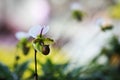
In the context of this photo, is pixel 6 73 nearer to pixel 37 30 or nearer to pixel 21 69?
pixel 21 69

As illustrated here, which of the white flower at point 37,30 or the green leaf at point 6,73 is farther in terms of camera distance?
the green leaf at point 6,73

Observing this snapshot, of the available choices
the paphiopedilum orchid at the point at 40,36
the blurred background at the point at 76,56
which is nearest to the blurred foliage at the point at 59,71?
the blurred background at the point at 76,56

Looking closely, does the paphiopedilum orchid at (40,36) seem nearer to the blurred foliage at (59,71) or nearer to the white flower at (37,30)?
the white flower at (37,30)

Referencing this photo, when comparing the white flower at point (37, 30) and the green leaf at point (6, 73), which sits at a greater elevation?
the white flower at point (37, 30)

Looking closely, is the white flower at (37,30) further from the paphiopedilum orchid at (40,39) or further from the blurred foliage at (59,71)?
the blurred foliage at (59,71)

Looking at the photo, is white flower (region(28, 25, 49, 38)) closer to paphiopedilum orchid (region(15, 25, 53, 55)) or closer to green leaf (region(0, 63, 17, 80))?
paphiopedilum orchid (region(15, 25, 53, 55))

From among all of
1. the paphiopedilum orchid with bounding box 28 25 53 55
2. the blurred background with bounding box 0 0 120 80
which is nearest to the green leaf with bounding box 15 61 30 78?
the blurred background with bounding box 0 0 120 80

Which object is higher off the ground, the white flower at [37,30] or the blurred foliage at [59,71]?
the white flower at [37,30]

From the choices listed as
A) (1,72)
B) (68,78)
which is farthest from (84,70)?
(1,72)

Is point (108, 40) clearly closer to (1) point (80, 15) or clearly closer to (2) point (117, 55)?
(2) point (117, 55)

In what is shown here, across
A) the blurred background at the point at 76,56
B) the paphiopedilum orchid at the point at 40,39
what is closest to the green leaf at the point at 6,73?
the blurred background at the point at 76,56

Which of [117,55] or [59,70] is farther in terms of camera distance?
[117,55]
